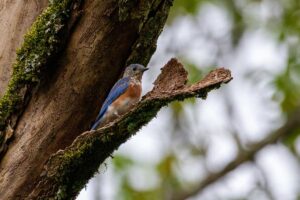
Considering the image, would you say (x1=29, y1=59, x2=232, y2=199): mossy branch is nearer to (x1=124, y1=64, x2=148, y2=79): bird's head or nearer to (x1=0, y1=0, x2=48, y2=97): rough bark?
(x1=124, y1=64, x2=148, y2=79): bird's head

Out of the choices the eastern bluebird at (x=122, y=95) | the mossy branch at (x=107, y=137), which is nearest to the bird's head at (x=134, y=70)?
the eastern bluebird at (x=122, y=95)

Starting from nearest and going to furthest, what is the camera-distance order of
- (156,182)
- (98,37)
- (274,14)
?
(98,37) < (274,14) < (156,182)

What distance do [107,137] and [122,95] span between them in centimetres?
140

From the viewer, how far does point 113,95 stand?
5363 millimetres

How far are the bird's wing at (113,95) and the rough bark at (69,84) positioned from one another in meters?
0.13

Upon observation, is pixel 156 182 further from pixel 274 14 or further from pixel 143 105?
pixel 143 105

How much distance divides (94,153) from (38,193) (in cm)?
47

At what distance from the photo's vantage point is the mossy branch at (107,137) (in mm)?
4465

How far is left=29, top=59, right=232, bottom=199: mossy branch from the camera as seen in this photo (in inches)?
176

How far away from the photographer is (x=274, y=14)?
34.1 ft

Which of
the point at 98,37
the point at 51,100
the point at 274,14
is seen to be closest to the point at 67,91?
the point at 51,100

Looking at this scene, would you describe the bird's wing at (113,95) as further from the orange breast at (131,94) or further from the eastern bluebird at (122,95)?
the orange breast at (131,94)

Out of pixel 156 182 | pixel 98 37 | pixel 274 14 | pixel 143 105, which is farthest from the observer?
pixel 156 182

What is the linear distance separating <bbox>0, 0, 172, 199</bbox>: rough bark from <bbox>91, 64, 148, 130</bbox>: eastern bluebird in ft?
0.59
